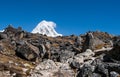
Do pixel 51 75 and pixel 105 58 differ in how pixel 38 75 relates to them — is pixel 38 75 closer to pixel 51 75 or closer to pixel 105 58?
pixel 51 75

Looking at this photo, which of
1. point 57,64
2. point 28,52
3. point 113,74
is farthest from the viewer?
point 28,52

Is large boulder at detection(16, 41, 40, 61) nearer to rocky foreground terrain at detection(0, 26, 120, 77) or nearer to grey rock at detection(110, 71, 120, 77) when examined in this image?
rocky foreground terrain at detection(0, 26, 120, 77)

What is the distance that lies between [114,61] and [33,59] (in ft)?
122

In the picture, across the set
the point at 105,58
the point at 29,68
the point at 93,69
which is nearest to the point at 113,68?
the point at 93,69

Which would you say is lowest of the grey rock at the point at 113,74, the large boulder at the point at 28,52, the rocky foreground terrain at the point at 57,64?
the grey rock at the point at 113,74

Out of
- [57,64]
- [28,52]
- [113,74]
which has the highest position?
[28,52]

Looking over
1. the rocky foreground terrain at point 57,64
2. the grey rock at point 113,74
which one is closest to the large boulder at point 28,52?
the rocky foreground terrain at point 57,64

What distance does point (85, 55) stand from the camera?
98812mm

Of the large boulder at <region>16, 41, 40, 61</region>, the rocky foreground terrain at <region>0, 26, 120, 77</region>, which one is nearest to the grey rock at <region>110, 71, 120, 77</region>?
the rocky foreground terrain at <region>0, 26, 120, 77</region>

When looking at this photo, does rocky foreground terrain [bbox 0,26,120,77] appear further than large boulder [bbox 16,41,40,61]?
No

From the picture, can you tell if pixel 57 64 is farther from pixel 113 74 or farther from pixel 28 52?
pixel 113 74

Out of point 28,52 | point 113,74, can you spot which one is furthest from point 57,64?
point 113,74

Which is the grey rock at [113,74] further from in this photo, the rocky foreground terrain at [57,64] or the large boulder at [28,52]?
the large boulder at [28,52]

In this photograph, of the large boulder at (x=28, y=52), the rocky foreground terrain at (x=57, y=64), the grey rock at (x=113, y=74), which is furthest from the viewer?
the large boulder at (x=28, y=52)
